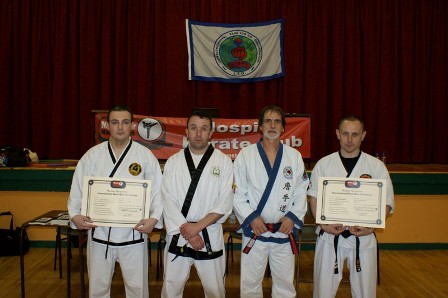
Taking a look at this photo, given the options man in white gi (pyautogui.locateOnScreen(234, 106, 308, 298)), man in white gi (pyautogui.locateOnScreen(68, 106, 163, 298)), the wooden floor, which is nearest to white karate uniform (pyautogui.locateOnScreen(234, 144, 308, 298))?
man in white gi (pyautogui.locateOnScreen(234, 106, 308, 298))

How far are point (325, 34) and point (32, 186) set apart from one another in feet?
17.7

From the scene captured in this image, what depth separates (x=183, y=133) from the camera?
5.50 metres

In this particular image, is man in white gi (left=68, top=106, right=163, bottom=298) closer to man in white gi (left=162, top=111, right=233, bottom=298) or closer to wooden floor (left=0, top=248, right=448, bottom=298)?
man in white gi (left=162, top=111, right=233, bottom=298)

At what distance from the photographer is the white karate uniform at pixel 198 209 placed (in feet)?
9.54

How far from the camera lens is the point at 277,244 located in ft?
9.77

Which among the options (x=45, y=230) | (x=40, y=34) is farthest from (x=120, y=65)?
(x=45, y=230)

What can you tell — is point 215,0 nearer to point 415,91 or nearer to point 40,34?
point 40,34

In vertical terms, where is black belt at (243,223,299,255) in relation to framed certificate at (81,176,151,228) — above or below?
below

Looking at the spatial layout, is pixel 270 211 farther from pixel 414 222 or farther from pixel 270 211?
pixel 414 222

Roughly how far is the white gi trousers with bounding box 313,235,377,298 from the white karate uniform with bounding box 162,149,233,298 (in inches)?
29.5

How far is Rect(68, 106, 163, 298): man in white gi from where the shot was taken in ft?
9.61

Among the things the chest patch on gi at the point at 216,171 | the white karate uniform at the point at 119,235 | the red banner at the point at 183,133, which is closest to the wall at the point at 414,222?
the red banner at the point at 183,133

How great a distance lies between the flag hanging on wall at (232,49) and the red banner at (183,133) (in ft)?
5.69

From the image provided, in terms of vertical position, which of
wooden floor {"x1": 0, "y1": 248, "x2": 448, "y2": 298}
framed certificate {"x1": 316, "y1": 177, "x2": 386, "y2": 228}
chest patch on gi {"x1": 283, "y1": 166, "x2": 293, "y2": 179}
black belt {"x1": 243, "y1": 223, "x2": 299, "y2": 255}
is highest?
chest patch on gi {"x1": 283, "y1": 166, "x2": 293, "y2": 179}
